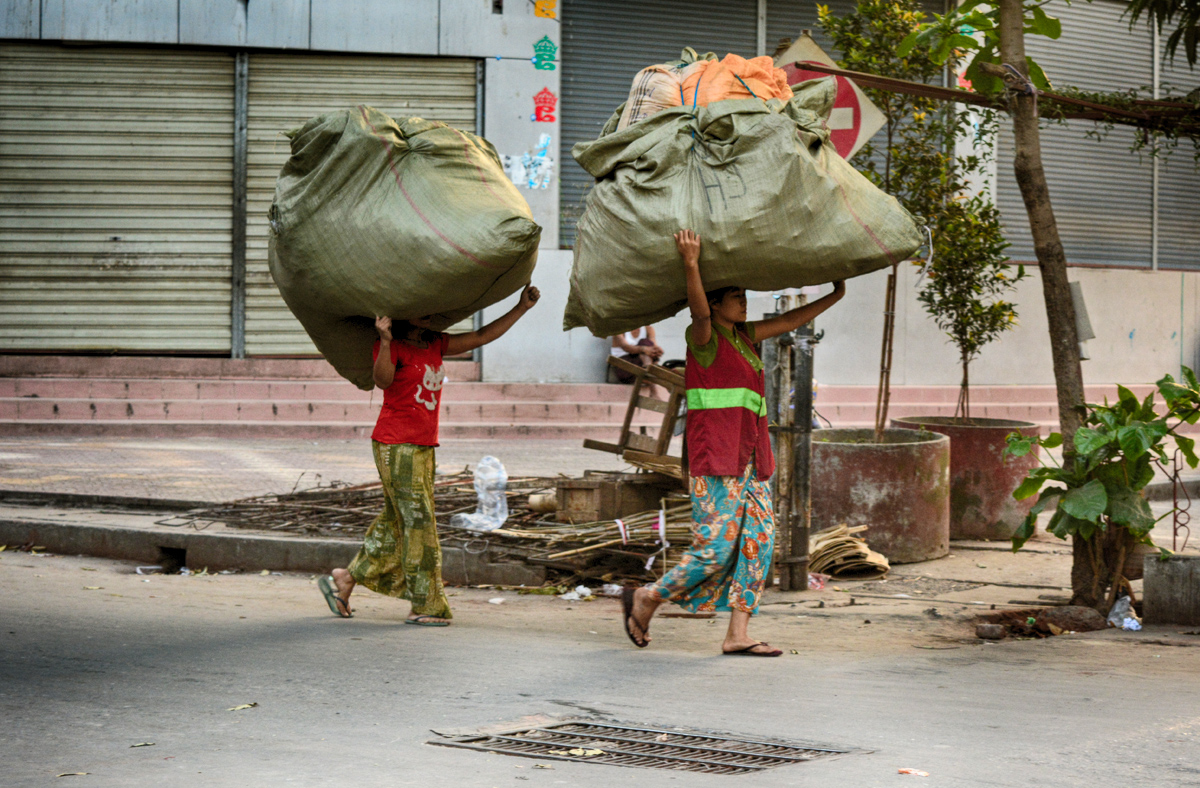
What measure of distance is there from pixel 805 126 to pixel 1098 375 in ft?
41.2

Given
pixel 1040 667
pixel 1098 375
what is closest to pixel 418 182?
pixel 1040 667

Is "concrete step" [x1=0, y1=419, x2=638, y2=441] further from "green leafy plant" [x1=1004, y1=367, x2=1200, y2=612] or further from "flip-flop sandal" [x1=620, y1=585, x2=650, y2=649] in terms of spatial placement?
"flip-flop sandal" [x1=620, y1=585, x2=650, y2=649]

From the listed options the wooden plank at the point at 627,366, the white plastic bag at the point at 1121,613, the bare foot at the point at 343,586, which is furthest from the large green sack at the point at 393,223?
the white plastic bag at the point at 1121,613

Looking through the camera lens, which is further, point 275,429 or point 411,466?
point 275,429

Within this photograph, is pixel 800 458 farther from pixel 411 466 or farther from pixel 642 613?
pixel 411 466

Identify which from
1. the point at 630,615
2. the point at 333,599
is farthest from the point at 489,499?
the point at 630,615

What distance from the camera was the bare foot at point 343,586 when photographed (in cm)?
557

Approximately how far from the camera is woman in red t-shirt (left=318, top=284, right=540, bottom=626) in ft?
17.5

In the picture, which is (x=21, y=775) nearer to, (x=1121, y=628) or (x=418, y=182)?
(x=418, y=182)

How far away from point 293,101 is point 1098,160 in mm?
10603

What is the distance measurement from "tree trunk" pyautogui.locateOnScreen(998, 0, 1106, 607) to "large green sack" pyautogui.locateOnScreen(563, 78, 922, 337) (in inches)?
58.4

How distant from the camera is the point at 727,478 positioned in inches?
190

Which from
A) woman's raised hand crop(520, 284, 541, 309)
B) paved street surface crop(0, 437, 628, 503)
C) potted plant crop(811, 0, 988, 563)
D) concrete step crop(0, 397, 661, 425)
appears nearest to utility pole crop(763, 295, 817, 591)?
potted plant crop(811, 0, 988, 563)

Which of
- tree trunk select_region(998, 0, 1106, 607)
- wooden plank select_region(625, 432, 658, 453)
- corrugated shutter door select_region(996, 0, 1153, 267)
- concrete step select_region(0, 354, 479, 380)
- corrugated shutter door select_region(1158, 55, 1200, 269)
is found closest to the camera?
tree trunk select_region(998, 0, 1106, 607)
